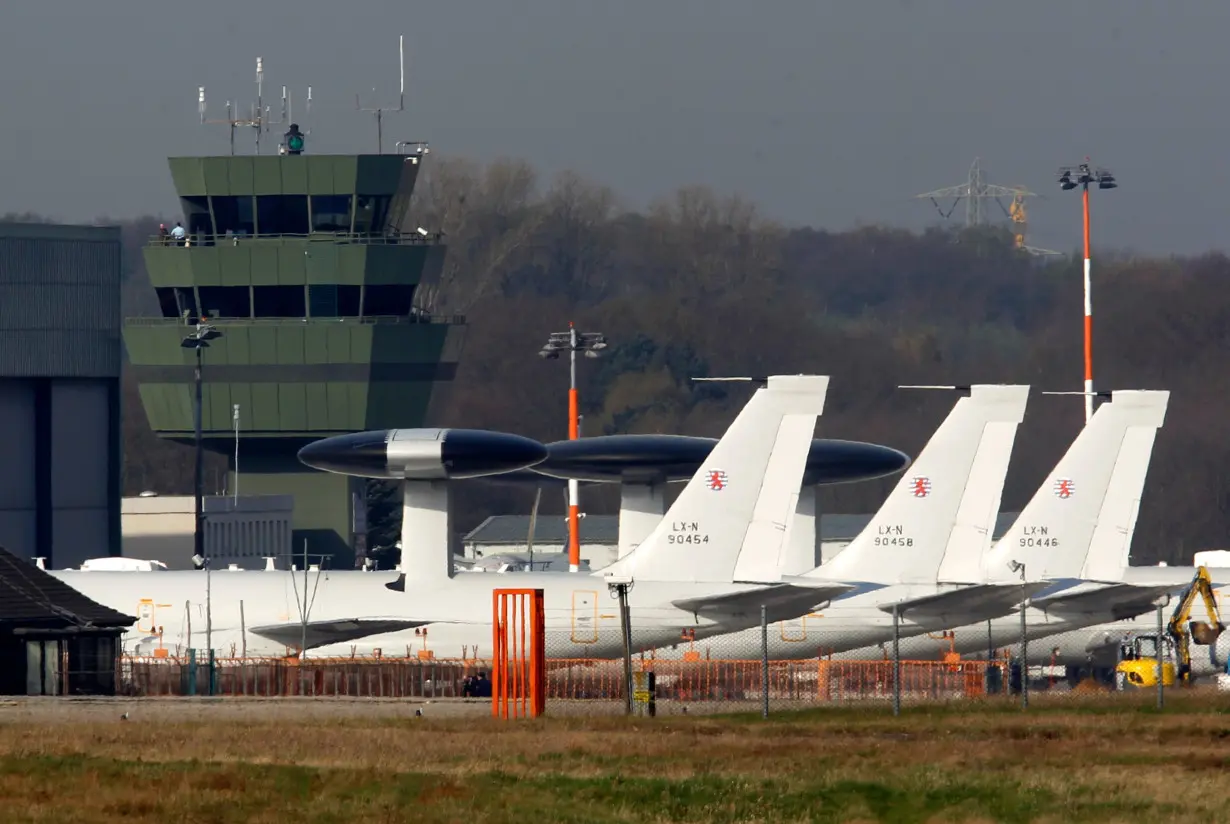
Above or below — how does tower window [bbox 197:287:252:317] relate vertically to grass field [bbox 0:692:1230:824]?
above

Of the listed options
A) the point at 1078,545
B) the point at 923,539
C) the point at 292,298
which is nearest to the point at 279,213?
the point at 292,298

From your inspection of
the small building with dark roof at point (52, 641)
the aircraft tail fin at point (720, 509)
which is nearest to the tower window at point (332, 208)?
the aircraft tail fin at point (720, 509)

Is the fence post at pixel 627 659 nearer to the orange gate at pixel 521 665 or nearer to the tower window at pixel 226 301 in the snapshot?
the orange gate at pixel 521 665

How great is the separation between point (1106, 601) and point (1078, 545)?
5.34 m

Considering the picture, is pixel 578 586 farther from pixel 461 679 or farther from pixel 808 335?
pixel 808 335

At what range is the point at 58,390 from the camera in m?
90.0

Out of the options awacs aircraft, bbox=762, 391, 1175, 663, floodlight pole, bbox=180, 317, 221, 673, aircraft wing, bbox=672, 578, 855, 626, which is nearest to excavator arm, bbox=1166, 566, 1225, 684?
awacs aircraft, bbox=762, 391, 1175, 663

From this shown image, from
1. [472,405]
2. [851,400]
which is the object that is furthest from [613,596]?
[472,405]

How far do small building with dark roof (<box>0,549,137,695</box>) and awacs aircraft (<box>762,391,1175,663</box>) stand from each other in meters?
17.3

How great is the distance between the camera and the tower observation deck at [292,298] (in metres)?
101

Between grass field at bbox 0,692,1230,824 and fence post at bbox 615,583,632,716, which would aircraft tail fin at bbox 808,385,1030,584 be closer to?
fence post at bbox 615,583,632,716

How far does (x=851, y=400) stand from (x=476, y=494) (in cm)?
2367

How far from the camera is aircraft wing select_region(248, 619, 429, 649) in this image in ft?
176

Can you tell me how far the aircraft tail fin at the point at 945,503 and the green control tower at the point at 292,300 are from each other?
4533 centimetres
